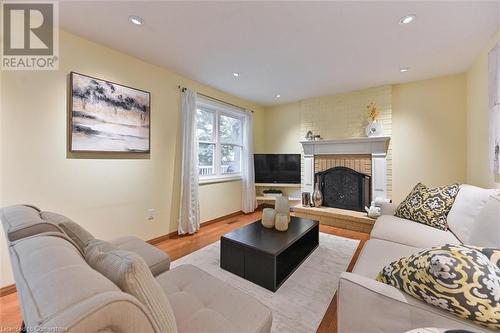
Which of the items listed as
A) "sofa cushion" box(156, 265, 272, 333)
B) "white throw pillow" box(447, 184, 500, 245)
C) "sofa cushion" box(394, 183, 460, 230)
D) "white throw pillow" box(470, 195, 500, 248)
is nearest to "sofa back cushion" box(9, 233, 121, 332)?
"sofa cushion" box(156, 265, 272, 333)

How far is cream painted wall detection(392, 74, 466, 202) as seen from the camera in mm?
3193

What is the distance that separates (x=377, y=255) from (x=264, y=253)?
2.88 ft

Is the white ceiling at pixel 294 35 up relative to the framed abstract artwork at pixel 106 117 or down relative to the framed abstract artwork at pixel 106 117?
up

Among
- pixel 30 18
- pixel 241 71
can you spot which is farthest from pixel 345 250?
pixel 30 18

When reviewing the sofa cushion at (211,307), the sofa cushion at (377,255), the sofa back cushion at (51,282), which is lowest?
the sofa cushion at (211,307)

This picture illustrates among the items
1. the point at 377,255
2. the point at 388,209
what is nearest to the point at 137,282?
the point at 377,255

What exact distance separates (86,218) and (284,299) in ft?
7.32

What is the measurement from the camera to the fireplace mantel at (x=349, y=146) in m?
3.66

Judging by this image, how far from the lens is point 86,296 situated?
520mm

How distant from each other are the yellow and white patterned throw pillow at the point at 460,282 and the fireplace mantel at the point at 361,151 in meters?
3.05

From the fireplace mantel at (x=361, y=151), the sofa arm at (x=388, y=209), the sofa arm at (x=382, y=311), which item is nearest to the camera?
the sofa arm at (x=382, y=311)

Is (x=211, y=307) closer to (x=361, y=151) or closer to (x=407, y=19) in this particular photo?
(x=407, y=19)

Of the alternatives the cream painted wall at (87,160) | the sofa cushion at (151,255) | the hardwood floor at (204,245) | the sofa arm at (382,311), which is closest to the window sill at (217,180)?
the cream painted wall at (87,160)

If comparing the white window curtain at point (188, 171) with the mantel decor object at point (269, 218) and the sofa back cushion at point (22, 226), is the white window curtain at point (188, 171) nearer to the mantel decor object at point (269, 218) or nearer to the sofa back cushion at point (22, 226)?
the mantel decor object at point (269, 218)
